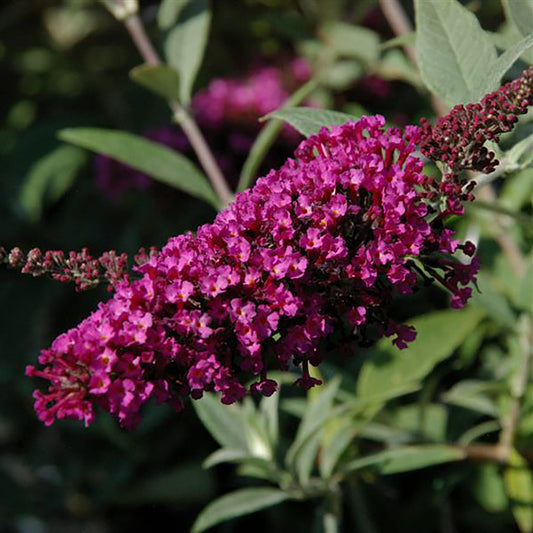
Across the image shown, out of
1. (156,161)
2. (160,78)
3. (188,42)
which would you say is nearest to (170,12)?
(188,42)

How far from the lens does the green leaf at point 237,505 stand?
140cm

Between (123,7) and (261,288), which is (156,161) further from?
(261,288)

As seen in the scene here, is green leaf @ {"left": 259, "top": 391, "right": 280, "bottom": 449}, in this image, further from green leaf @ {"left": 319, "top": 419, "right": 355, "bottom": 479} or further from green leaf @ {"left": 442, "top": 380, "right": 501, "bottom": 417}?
green leaf @ {"left": 442, "top": 380, "right": 501, "bottom": 417}

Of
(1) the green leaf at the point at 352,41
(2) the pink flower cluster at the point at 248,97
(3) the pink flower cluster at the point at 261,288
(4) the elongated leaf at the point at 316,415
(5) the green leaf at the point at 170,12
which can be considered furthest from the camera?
(2) the pink flower cluster at the point at 248,97

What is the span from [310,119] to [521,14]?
1.14 ft

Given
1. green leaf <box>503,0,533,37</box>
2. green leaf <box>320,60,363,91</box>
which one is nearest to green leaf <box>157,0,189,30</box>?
green leaf <box>320,60,363,91</box>

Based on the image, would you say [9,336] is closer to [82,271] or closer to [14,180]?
[14,180]

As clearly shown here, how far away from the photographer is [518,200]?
5.49ft

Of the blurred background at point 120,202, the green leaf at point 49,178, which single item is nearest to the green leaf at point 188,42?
the blurred background at point 120,202

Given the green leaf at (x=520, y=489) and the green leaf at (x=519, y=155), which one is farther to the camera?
the green leaf at (x=520, y=489)

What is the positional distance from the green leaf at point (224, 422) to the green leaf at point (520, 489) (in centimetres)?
52

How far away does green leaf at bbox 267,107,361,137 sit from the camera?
3.69 feet

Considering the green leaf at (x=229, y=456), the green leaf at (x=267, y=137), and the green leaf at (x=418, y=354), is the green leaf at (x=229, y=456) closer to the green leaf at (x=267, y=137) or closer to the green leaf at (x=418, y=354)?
the green leaf at (x=418, y=354)

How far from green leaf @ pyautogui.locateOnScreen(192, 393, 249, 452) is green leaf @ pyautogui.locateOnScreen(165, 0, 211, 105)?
64 cm
